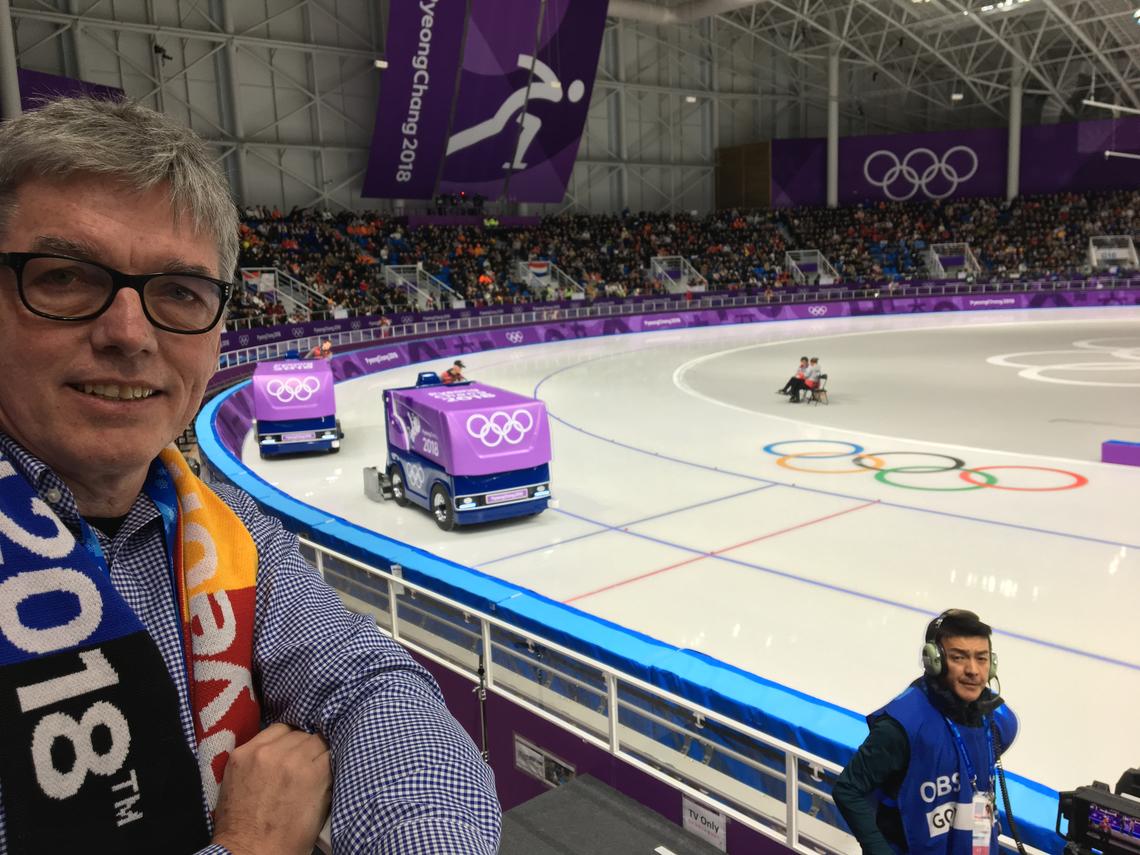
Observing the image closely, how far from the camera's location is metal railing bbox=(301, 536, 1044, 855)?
12.4ft

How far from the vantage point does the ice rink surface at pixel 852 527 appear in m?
6.79

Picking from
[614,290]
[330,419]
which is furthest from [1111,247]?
[330,419]

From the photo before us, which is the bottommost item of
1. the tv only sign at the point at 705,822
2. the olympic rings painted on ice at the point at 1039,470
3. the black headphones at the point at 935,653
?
the olympic rings painted on ice at the point at 1039,470

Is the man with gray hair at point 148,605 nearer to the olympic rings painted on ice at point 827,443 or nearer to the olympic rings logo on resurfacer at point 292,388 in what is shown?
the olympic rings painted on ice at point 827,443

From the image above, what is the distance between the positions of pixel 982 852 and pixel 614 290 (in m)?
40.9

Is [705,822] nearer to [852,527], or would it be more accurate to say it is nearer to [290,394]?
[852,527]

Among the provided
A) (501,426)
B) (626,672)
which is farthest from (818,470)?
(626,672)

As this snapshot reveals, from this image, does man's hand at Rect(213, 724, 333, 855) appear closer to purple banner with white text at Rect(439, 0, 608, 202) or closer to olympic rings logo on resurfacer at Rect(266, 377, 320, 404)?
olympic rings logo on resurfacer at Rect(266, 377, 320, 404)

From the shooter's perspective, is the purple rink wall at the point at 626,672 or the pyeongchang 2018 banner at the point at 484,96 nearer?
the purple rink wall at the point at 626,672

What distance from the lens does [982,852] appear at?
310cm

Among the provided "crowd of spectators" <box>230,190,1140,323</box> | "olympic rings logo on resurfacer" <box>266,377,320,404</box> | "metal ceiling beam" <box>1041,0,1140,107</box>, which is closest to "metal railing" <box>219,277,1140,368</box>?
"crowd of spectators" <box>230,190,1140,323</box>

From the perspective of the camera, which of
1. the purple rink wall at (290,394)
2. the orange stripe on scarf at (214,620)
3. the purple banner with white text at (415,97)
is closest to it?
the orange stripe on scarf at (214,620)

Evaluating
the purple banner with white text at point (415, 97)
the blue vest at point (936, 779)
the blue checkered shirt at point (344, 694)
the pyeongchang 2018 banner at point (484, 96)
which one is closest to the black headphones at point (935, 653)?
the blue vest at point (936, 779)

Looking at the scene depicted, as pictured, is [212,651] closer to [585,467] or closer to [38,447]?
[38,447]
